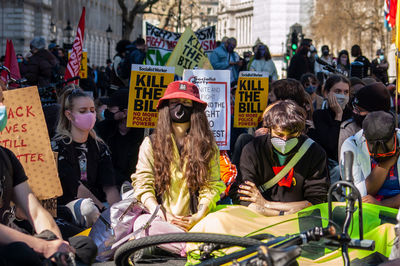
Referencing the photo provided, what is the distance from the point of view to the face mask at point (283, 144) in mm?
6109

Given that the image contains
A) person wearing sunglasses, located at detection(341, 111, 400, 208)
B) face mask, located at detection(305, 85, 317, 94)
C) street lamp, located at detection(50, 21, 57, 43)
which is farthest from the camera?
street lamp, located at detection(50, 21, 57, 43)

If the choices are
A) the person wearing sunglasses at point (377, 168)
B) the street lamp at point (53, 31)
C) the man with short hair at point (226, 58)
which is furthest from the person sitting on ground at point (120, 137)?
the street lamp at point (53, 31)

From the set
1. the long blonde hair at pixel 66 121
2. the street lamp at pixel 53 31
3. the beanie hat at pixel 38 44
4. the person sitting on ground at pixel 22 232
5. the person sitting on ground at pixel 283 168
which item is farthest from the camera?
the street lamp at pixel 53 31

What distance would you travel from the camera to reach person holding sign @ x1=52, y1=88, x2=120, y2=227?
6.86 metres

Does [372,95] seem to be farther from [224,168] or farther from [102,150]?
[102,150]

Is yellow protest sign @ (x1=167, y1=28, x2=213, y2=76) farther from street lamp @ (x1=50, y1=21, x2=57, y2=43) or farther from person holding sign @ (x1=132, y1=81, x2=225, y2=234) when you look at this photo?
street lamp @ (x1=50, y1=21, x2=57, y2=43)

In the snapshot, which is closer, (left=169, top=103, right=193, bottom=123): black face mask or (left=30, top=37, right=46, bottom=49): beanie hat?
(left=169, top=103, right=193, bottom=123): black face mask

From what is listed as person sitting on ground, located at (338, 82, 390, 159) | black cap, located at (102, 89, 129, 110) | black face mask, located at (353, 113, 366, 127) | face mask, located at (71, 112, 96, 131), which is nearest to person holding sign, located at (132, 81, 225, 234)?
face mask, located at (71, 112, 96, 131)

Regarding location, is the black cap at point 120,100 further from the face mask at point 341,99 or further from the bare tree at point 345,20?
the bare tree at point 345,20

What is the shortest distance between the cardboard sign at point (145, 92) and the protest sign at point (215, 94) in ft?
1.11

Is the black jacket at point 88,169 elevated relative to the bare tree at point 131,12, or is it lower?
lower

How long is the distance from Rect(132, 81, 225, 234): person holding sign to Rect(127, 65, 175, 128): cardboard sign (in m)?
2.23

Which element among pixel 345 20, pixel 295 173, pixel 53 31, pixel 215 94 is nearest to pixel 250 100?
pixel 215 94

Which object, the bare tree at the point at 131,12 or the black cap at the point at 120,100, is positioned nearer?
the black cap at the point at 120,100
